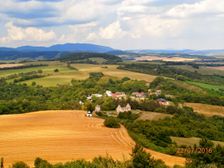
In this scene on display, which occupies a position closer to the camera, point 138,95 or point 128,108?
point 128,108

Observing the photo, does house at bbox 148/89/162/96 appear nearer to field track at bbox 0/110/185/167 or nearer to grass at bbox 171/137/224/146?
field track at bbox 0/110/185/167

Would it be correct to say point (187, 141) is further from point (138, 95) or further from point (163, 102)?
point (138, 95)

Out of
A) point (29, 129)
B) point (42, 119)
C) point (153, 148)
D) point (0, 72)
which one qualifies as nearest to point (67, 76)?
point (0, 72)

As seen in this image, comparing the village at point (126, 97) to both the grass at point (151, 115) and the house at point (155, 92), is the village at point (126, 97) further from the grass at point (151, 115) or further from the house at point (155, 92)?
the grass at point (151, 115)

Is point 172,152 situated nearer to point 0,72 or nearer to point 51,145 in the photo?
point 51,145

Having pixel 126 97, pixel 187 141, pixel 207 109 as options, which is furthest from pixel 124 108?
pixel 187 141
